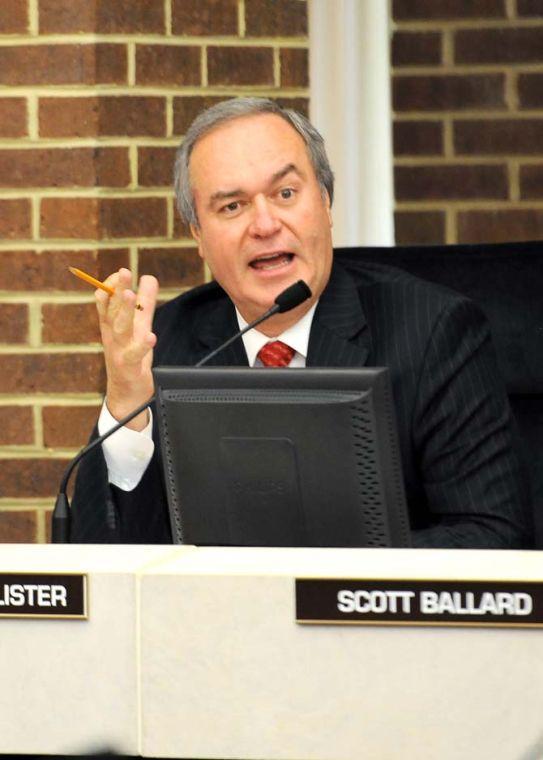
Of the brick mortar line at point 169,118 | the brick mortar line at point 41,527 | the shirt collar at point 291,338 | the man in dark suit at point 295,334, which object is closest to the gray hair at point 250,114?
the man in dark suit at point 295,334

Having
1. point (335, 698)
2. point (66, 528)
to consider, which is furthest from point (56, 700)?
point (66, 528)

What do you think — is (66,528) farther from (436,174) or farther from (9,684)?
(436,174)

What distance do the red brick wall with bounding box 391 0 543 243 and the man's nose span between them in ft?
3.22

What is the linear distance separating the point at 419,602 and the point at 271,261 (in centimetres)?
123

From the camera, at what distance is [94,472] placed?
1935 millimetres

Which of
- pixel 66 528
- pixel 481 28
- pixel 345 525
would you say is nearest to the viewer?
pixel 345 525

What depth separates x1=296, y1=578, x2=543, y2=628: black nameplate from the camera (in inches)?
35.0

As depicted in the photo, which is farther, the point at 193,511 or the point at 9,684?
the point at 193,511

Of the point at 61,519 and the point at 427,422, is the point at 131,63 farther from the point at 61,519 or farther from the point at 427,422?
the point at 61,519

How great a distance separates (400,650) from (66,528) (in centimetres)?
84

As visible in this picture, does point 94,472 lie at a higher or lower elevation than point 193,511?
higher

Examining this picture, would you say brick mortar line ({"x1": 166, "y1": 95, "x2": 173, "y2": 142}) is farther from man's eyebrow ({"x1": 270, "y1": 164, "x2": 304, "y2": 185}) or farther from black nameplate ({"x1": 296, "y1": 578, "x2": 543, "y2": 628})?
black nameplate ({"x1": 296, "y1": 578, "x2": 543, "y2": 628})

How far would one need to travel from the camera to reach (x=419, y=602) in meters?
0.91

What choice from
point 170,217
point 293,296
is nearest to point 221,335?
point 293,296
